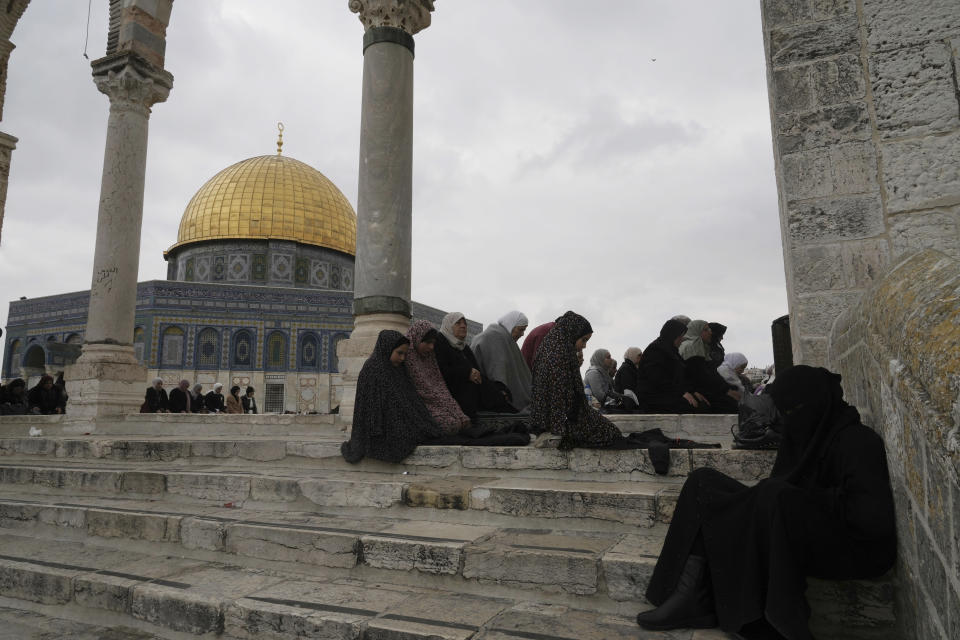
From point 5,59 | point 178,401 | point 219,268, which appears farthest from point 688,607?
point 219,268

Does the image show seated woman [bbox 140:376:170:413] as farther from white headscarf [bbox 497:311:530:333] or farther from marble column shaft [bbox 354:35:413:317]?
white headscarf [bbox 497:311:530:333]

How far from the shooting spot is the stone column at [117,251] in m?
8.11

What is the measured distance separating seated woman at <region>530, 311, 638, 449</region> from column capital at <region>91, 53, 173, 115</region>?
25.4ft

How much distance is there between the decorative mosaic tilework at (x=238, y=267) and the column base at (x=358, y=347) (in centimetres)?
2299

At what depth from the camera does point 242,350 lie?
25656 mm

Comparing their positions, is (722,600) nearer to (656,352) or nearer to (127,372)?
(656,352)

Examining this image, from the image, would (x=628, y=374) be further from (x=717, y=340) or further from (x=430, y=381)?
(x=430, y=381)

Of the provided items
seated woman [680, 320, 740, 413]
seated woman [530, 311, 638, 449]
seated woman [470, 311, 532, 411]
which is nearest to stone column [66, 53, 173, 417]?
seated woman [470, 311, 532, 411]

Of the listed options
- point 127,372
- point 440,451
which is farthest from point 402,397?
point 127,372

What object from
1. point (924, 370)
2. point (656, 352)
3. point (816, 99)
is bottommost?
point (924, 370)

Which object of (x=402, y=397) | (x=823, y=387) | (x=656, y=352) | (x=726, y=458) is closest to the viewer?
(x=823, y=387)

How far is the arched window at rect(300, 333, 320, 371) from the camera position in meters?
26.3

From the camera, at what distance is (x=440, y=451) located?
3988mm

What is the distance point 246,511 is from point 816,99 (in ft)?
13.0
